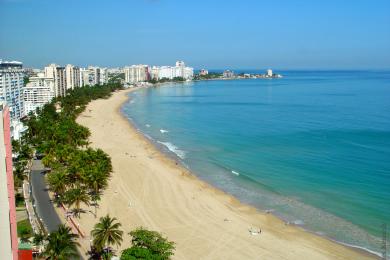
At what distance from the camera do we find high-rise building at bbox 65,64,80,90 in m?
136

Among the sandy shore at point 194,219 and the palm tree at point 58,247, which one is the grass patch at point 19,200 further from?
the palm tree at point 58,247

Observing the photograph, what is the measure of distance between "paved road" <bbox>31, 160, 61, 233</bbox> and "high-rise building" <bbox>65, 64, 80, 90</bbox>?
317ft

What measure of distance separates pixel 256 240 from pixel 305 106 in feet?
262

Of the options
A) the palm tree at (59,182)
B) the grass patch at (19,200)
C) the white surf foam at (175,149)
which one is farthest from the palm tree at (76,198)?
the white surf foam at (175,149)

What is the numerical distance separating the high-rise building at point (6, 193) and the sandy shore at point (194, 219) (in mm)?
12743

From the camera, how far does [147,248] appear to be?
70.8 feet

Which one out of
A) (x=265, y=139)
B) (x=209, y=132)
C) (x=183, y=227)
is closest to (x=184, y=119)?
(x=209, y=132)

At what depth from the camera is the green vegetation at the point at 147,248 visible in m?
20.8

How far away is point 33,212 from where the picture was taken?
30797 mm

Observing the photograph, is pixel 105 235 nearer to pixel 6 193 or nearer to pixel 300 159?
Answer: pixel 6 193

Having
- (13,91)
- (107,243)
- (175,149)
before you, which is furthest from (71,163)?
(13,91)

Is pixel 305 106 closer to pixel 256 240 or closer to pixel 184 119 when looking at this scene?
pixel 184 119

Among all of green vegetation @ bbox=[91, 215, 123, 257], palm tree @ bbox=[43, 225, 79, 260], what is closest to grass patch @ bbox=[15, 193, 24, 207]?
green vegetation @ bbox=[91, 215, 123, 257]

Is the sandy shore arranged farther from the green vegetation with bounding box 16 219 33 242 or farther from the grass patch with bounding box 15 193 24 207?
the grass patch with bounding box 15 193 24 207
